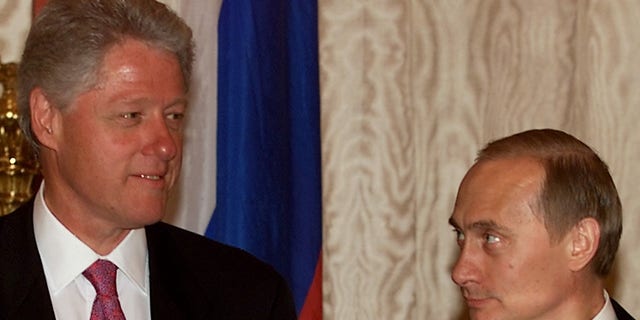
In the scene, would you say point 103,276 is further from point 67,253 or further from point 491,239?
point 491,239

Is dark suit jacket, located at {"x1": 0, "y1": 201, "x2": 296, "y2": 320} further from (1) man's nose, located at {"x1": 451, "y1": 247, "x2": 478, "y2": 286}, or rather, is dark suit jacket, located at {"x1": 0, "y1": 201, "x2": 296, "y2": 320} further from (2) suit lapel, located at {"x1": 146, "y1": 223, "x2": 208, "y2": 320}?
(1) man's nose, located at {"x1": 451, "y1": 247, "x2": 478, "y2": 286}

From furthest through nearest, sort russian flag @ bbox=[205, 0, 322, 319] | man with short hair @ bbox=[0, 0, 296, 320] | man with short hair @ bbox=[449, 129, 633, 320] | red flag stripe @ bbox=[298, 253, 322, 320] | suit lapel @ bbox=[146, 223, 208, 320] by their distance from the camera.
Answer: red flag stripe @ bbox=[298, 253, 322, 320]
russian flag @ bbox=[205, 0, 322, 319]
suit lapel @ bbox=[146, 223, 208, 320]
man with short hair @ bbox=[0, 0, 296, 320]
man with short hair @ bbox=[449, 129, 633, 320]

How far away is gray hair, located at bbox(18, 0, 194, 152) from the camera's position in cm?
297

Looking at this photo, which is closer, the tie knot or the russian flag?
the tie knot

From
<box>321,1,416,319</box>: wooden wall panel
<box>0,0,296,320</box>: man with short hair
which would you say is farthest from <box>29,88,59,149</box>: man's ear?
<box>321,1,416,319</box>: wooden wall panel

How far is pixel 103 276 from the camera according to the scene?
299 centimetres

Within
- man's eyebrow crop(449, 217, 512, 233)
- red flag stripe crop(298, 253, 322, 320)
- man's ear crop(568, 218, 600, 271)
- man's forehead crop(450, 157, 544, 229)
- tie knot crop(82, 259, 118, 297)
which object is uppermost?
man's forehead crop(450, 157, 544, 229)

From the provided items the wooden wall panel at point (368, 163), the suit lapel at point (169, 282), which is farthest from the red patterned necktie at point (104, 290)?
the wooden wall panel at point (368, 163)

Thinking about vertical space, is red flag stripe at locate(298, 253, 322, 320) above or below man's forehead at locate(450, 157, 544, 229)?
below

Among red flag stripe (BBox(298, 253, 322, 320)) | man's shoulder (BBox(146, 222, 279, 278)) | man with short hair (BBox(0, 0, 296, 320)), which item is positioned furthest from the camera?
red flag stripe (BBox(298, 253, 322, 320))

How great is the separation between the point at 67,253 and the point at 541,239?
38.8 inches

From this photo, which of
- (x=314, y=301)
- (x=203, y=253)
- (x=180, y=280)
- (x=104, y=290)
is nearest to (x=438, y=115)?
(x=314, y=301)

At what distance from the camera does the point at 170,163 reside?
2975mm

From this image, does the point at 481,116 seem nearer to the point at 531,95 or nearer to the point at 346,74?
the point at 531,95
